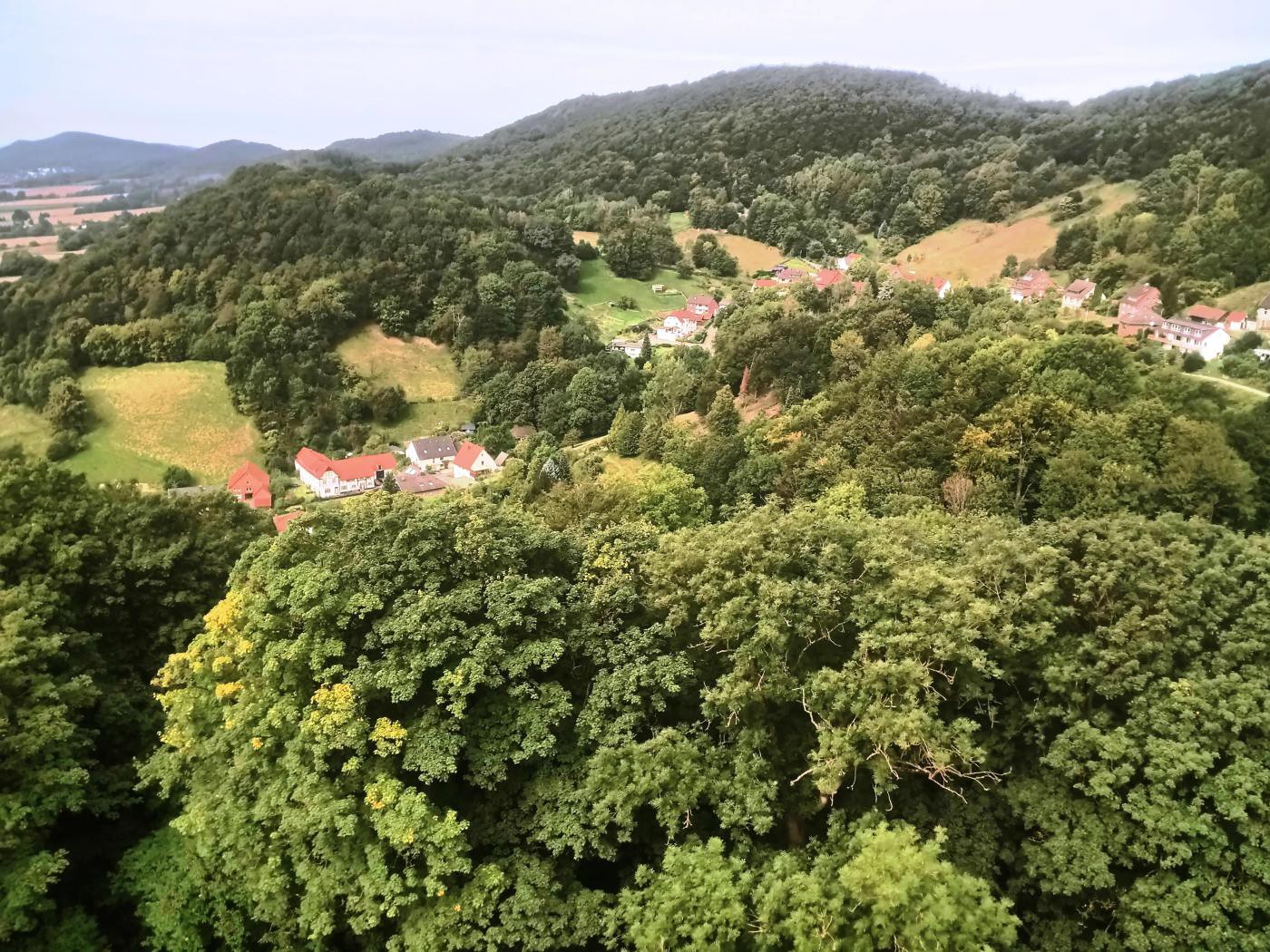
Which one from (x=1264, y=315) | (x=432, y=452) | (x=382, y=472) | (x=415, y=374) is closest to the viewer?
(x=1264, y=315)

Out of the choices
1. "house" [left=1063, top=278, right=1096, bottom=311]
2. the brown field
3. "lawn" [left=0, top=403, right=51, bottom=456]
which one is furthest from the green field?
"lawn" [left=0, top=403, right=51, bottom=456]

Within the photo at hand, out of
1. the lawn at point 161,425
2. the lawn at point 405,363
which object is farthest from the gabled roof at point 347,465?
the lawn at point 405,363

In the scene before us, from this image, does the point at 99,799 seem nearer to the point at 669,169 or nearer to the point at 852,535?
the point at 852,535

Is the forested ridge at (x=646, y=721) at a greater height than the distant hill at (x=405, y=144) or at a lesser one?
lesser

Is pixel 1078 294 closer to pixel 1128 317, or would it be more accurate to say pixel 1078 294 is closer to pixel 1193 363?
pixel 1128 317

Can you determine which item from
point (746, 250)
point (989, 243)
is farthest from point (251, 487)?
point (746, 250)

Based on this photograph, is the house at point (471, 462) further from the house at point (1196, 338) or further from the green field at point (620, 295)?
the house at point (1196, 338)

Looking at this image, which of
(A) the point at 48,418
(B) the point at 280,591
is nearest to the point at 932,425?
(B) the point at 280,591
